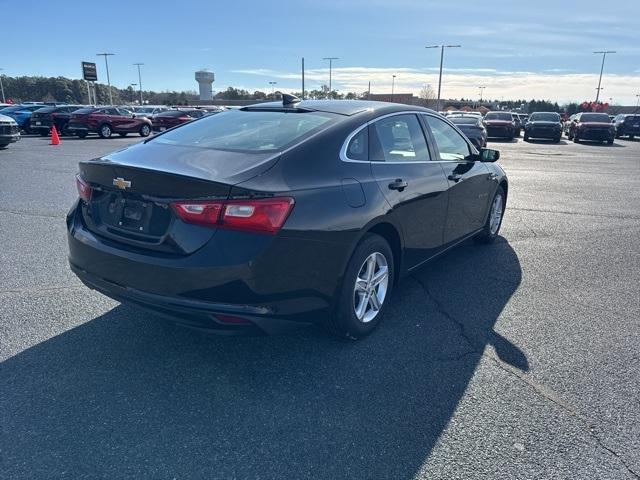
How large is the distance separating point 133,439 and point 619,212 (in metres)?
8.48

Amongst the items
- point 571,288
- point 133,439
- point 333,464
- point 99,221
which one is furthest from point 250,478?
point 571,288

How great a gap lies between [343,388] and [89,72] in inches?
2495

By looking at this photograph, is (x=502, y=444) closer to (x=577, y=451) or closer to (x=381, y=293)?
(x=577, y=451)

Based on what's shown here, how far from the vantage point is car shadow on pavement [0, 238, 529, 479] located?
2355 millimetres

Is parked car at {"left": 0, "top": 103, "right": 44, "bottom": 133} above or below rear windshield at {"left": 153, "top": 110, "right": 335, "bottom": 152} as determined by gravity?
below

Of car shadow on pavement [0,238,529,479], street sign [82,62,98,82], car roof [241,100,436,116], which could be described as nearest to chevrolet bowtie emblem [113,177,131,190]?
car shadow on pavement [0,238,529,479]

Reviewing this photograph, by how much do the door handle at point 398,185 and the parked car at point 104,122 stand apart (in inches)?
959

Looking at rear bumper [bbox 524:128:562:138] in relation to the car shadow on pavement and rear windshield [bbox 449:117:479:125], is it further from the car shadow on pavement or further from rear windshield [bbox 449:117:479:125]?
the car shadow on pavement

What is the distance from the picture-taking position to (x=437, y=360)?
10.9ft

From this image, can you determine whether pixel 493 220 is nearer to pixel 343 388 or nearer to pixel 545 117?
pixel 343 388

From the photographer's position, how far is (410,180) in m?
3.85

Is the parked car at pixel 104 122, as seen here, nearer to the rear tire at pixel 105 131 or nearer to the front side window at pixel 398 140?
the rear tire at pixel 105 131

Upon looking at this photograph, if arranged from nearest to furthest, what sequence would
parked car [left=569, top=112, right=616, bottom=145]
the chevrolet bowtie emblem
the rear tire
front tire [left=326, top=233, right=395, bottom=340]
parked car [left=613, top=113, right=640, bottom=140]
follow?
the chevrolet bowtie emblem → front tire [left=326, top=233, right=395, bottom=340] → the rear tire → parked car [left=569, top=112, right=616, bottom=145] → parked car [left=613, top=113, right=640, bottom=140]

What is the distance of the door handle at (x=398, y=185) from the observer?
359cm
